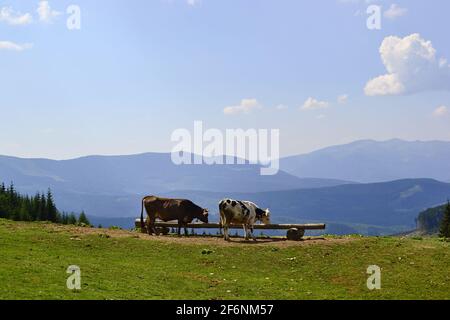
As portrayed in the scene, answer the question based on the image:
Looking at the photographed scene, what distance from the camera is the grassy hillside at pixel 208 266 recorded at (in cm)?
2181

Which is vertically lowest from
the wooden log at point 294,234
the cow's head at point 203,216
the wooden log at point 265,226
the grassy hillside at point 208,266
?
the grassy hillside at point 208,266

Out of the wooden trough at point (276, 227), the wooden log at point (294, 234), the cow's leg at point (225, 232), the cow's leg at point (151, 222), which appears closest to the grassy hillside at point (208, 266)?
the cow's leg at point (225, 232)

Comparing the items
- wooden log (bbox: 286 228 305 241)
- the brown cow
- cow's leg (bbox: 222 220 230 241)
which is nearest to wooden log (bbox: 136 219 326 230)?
the brown cow

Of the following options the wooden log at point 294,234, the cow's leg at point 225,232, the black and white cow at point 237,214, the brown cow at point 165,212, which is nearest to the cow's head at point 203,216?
the brown cow at point 165,212

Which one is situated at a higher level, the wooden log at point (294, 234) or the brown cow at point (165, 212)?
the brown cow at point (165, 212)

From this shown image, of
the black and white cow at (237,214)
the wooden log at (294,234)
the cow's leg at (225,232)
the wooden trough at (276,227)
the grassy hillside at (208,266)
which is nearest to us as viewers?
the grassy hillside at (208,266)

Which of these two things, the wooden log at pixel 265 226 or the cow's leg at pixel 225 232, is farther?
the wooden log at pixel 265 226

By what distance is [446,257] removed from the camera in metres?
31.1

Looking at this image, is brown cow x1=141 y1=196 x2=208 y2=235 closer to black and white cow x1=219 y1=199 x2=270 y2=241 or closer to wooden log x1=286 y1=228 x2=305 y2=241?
black and white cow x1=219 y1=199 x2=270 y2=241

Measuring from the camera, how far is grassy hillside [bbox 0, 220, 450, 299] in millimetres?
21812

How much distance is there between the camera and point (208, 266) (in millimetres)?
28859

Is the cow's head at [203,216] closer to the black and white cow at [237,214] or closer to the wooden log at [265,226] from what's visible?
the wooden log at [265,226]

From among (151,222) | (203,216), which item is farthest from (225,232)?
(151,222)

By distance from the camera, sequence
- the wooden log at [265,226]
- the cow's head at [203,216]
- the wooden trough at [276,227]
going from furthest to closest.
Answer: the cow's head at [203,216] < the wooden log at [265,226] < the wooden trough at [276,227]
